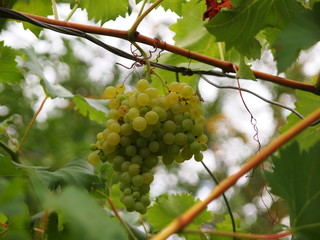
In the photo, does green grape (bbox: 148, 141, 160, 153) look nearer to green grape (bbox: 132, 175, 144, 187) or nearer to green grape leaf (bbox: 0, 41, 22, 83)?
green grape (bbox: 132, 175, 144, 187)

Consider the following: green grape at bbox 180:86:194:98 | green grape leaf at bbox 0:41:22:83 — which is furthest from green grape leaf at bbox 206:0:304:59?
green grape leaf at bbox 0:41:22:83

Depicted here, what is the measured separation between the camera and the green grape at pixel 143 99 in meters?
0.72

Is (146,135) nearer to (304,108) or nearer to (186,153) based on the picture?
(186,153)

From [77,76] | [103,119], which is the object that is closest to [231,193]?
[77,76]

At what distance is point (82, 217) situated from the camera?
332 millimetres

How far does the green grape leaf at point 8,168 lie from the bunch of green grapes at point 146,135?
154 millimetres

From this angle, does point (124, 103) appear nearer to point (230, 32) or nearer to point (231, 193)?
point (230, 32)

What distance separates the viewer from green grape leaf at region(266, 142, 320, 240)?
0.51 meters

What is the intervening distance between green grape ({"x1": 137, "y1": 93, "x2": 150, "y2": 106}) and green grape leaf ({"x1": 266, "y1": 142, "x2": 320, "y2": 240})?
261mm

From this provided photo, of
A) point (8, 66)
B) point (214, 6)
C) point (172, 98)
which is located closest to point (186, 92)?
point (172, 98)

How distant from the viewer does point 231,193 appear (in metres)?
5.25

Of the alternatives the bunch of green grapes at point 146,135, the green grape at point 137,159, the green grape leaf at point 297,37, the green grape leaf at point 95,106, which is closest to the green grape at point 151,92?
the bunch of green grapes at point 146,135

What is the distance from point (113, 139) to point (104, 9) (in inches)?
16.8

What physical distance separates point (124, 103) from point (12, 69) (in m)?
0.36
